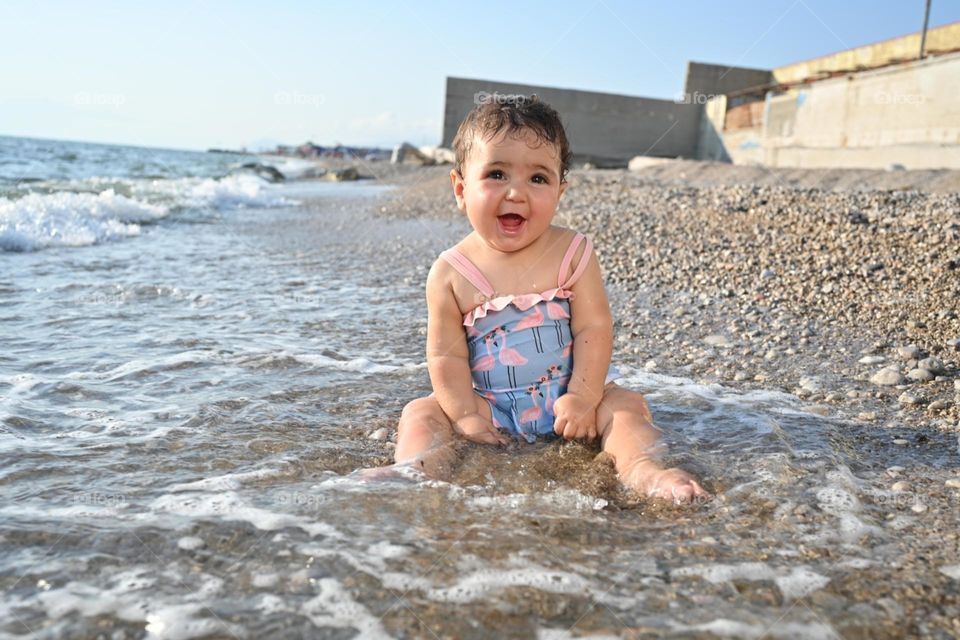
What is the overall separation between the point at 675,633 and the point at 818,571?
1.44 ft

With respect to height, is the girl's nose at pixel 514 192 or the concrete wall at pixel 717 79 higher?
the concrete wall at pixel 717 79

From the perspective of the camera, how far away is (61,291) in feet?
16.3

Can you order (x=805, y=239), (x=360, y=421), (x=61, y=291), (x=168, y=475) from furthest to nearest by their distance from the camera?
(x=805, y=239), (x=61, y=291), (x=360, y=421), (x=168, y=475)

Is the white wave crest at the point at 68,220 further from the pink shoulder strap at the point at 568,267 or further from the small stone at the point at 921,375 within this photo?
the small stone at the point at 921,375

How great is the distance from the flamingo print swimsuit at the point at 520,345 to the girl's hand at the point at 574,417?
169mm

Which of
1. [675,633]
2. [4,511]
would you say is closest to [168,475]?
[4,511]

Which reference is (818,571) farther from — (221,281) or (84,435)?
(221,281)

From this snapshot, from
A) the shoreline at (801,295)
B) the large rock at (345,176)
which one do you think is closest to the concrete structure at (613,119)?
the large rock at (345,176)

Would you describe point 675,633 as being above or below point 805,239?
below

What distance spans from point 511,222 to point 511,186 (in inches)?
5.6

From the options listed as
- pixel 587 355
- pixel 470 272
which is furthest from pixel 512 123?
pixel 587 355

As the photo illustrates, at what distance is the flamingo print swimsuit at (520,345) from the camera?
2641mm

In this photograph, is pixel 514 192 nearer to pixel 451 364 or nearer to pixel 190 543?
pixel 451 364

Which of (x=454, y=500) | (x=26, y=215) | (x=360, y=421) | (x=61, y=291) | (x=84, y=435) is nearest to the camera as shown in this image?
(x=454, y=500)
